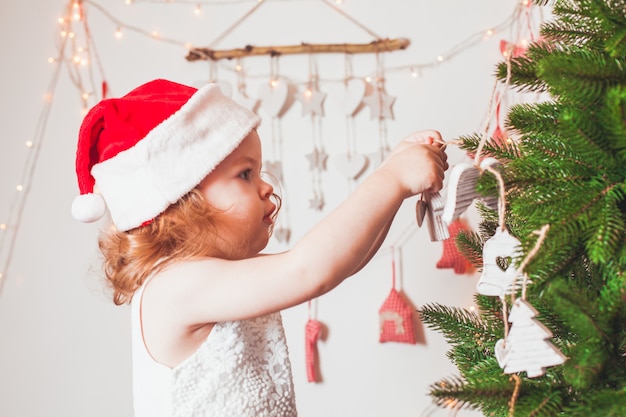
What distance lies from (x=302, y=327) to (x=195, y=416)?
Answer: 3.52 ft

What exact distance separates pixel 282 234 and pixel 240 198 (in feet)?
3.40

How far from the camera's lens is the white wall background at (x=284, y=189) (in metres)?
1.87

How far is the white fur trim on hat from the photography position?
0.86 m

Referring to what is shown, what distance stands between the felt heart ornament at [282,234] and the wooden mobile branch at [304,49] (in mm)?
524

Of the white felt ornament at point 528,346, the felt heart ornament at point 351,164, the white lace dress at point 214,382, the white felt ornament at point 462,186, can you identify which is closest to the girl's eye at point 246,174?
the white lace dress at point 214,382

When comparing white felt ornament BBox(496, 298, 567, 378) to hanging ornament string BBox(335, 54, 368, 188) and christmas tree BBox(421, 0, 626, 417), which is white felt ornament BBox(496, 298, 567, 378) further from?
hanging ornament string BBox(335, 54, 368, 188)

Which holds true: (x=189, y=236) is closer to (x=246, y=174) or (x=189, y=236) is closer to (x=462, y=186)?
(x=246, y=174)

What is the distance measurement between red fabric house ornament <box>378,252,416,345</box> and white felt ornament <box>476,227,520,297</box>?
49.2 inches

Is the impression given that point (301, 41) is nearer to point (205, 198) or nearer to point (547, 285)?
point (205, 198)

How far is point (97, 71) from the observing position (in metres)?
1.98

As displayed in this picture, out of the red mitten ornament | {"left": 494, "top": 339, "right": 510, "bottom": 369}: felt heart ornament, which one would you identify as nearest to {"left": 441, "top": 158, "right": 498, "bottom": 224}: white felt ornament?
{"left": 494, "top": 339, "right": 510, "bottom": 369}: felt heart ornament

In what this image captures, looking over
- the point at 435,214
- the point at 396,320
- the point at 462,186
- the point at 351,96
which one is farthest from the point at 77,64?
the point at 462,186

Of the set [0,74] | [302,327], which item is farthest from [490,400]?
[0,74]

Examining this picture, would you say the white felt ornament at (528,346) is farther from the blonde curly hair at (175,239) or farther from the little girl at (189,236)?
the blonde curly hair at (175,239)
